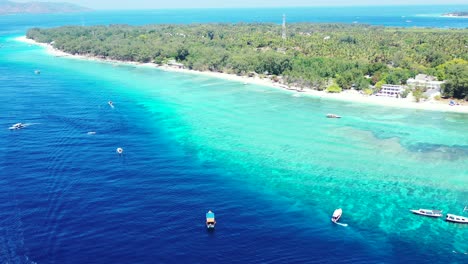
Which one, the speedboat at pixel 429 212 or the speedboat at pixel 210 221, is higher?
the speedboat at pixel 210 221

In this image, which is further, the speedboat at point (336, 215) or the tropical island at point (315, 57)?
the tropical island at point (315, 57)

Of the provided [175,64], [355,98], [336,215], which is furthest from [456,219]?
[175,64]

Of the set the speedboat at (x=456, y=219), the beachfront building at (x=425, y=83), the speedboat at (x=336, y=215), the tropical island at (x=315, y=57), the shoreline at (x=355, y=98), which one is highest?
the tropical island at (x=315, y=57)

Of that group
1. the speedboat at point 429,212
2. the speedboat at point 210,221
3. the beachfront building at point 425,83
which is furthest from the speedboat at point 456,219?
the beachfront building at point 425,83

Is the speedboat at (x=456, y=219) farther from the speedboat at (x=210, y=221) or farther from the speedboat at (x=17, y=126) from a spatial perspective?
the speedboat at (x=17, y=126)

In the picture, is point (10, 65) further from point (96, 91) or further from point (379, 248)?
point (379, 248)

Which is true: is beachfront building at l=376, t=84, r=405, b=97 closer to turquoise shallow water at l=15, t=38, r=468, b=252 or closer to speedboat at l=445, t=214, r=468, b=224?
turquoise shallow water at l=15, t=38, r=468, b=252

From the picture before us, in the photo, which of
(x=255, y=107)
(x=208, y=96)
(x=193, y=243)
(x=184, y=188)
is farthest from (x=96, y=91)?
(x=193, y=243)
